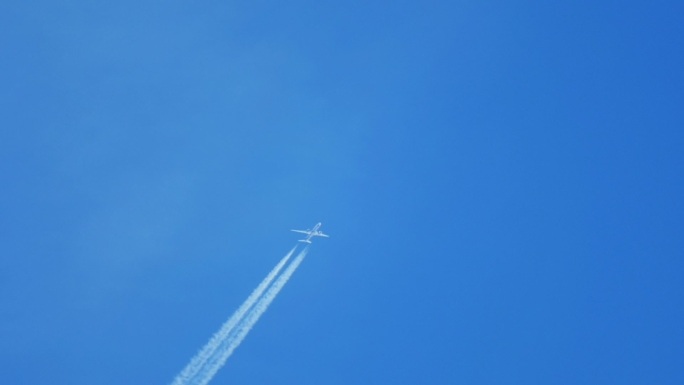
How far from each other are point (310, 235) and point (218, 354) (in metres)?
6.16

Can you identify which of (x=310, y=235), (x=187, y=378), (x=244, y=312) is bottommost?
(x=187, y=378)

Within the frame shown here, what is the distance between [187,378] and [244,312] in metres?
3.43

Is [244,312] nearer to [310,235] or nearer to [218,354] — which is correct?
[218,354]

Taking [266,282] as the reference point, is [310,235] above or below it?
above

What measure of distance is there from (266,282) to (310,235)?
270 cm

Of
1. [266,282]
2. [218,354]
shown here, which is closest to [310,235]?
[266,282]

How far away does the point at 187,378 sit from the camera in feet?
89.7

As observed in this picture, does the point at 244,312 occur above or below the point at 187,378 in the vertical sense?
above

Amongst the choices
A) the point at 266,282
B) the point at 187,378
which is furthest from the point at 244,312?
the point at 187,378

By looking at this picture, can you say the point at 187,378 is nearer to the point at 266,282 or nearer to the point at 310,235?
the point at 266,282

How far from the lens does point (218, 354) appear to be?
90.8 feet

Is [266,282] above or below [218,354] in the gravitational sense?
above

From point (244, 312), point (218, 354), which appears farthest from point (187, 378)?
point (244, 312)

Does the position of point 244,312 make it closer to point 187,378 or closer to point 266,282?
point 266,282
